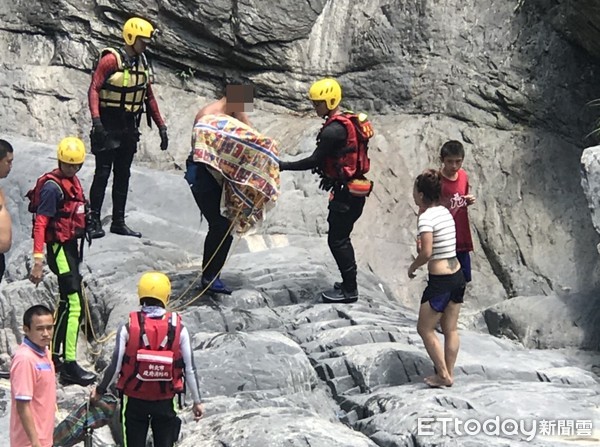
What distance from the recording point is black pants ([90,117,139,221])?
7500 millimetres

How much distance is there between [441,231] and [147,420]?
6.91 feet

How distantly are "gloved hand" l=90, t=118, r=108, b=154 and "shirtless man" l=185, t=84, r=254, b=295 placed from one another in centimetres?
109

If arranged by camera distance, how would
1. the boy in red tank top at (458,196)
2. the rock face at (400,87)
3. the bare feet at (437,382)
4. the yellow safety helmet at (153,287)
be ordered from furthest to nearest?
the rock face at (400,87)
the boy in red tank top at (458,196)
the bare feet at (437,382)
the yellow safety helmet at (153,287)

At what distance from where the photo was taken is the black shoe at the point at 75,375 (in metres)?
5.80

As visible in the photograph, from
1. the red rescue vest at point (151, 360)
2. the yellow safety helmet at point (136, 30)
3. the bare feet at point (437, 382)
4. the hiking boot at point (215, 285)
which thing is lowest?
the bare feet at point (437, 382)

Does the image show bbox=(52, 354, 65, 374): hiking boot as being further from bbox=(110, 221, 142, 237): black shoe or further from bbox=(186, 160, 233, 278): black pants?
bbox=(110, 221, 142, 237): black shoe

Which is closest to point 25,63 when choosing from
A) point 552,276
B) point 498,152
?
point 498,152

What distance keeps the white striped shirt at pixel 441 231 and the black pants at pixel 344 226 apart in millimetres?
1303

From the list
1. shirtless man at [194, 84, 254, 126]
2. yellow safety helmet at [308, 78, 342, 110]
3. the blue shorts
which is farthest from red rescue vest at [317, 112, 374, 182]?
the blue shorts

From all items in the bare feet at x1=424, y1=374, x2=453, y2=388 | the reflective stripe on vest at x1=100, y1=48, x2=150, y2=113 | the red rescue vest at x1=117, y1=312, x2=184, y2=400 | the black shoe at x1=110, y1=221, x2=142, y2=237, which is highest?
the reflective stripe on vest at x1=100, y1=48, x2=150, y2=113

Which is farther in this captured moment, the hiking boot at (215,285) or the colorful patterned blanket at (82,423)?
the hiking boot at (215,285)

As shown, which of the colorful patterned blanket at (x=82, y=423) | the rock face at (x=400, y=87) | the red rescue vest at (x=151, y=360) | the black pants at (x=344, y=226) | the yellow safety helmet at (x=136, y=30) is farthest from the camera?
the rock face at (x=400, y=87)

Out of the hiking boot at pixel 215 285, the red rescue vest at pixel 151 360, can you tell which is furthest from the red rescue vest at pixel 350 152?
the red rescue vest at pixel 151 360

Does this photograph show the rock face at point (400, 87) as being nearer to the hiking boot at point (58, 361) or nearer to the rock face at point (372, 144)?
the rock face at point (372, 144)
